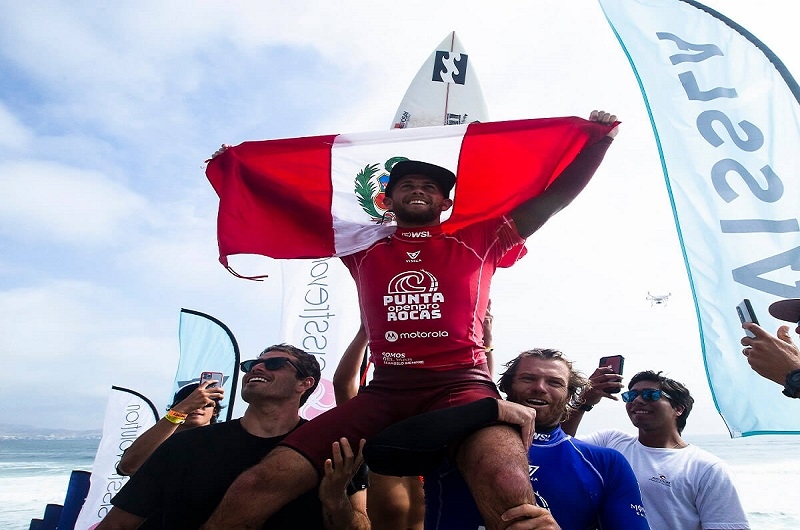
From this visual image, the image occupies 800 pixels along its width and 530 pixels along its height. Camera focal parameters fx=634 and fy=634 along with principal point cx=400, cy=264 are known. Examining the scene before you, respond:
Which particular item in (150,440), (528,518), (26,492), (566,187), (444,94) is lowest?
(528,518)

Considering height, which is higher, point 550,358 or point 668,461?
point 550,358

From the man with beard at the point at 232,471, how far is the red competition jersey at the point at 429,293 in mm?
727

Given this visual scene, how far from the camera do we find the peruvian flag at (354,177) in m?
3.91

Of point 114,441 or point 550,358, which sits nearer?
point 550,358

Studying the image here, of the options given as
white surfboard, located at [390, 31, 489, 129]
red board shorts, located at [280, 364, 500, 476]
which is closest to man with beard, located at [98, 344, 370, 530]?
red board shorts, located at [280, 364, 500, 476]

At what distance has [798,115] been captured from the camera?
3.82 metres

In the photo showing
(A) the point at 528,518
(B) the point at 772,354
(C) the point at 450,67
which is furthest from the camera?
(C) the point at 450,67

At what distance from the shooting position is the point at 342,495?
2969mm

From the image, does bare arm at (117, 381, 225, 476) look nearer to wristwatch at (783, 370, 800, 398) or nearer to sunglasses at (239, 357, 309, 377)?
sunglasses at (239, 357, 309, 377)

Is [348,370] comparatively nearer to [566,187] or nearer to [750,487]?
[566,187]

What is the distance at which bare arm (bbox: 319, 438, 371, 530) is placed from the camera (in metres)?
2.74

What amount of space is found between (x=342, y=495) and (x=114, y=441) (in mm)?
9227

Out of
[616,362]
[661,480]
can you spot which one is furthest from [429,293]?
[661,480]

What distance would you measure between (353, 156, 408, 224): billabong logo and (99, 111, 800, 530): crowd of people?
0.66 metres
